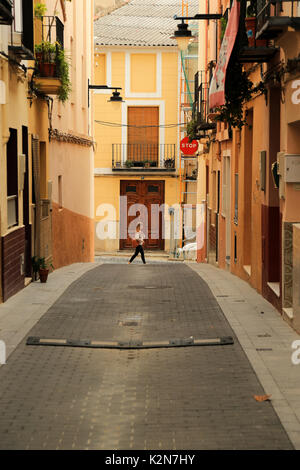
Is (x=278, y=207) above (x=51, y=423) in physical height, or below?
above

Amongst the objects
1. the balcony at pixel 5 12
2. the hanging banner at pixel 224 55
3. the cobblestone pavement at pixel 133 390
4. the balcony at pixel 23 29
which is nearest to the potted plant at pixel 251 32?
the hanging banner at pixel 224 55

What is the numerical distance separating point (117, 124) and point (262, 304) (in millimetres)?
25450

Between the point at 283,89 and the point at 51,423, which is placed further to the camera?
the point at 283,89

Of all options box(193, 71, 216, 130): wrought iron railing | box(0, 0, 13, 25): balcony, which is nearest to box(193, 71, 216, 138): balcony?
box(193, 71, 216, 130): wrought iron railing

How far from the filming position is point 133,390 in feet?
27.7

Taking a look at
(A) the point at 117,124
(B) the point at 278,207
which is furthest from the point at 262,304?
(A) the point at 117,124

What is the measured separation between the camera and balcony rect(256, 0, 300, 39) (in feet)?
34.6

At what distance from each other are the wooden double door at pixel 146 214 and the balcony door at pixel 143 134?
48.0 inches

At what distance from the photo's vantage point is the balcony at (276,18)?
34.6 ft

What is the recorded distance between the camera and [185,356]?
9891 millimetres

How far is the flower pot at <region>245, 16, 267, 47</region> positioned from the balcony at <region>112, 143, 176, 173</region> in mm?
24258

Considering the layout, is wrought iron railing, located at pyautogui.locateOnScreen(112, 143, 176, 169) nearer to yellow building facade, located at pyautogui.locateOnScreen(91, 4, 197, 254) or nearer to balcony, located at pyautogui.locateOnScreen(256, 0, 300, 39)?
yellow building facade, located at pyautogui.locateOnScreen(91, 4, 197, 254)
